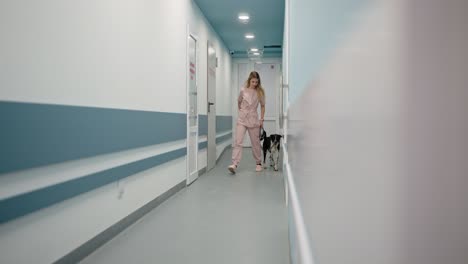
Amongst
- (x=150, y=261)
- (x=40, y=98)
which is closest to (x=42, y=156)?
(x=40, y=98)

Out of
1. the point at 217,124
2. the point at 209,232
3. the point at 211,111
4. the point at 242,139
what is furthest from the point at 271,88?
the point at 209,232

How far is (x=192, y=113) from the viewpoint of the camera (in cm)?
496

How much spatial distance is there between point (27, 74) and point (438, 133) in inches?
75.7

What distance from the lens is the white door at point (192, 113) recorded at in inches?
184

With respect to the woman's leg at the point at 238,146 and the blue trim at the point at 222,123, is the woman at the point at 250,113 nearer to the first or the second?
the woman's leg at the point at 238,146

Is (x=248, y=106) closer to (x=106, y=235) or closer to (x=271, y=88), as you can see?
(x=106, y=235)

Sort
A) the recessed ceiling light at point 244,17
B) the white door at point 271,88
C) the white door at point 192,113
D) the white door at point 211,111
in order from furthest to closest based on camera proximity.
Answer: the white door at point 271,88 < the recessed ceiling light at point 244,17 < the white door at point 211,111 < the white door at point 192,113

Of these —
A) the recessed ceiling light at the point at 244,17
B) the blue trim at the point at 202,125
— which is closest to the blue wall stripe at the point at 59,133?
the blue trim at the point at 202,125

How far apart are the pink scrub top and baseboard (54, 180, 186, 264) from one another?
2.70 meters

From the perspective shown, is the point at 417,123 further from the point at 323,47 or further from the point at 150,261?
the point at 150,261

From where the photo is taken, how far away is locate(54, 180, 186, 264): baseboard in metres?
1.97

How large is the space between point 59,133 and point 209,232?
137cm

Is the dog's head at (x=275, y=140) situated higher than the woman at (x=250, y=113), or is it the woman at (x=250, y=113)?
the woman at (x=250, y=113)

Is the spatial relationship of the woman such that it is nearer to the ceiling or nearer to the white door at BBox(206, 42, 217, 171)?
the white door at BBox(206, 42, 217, 171)
